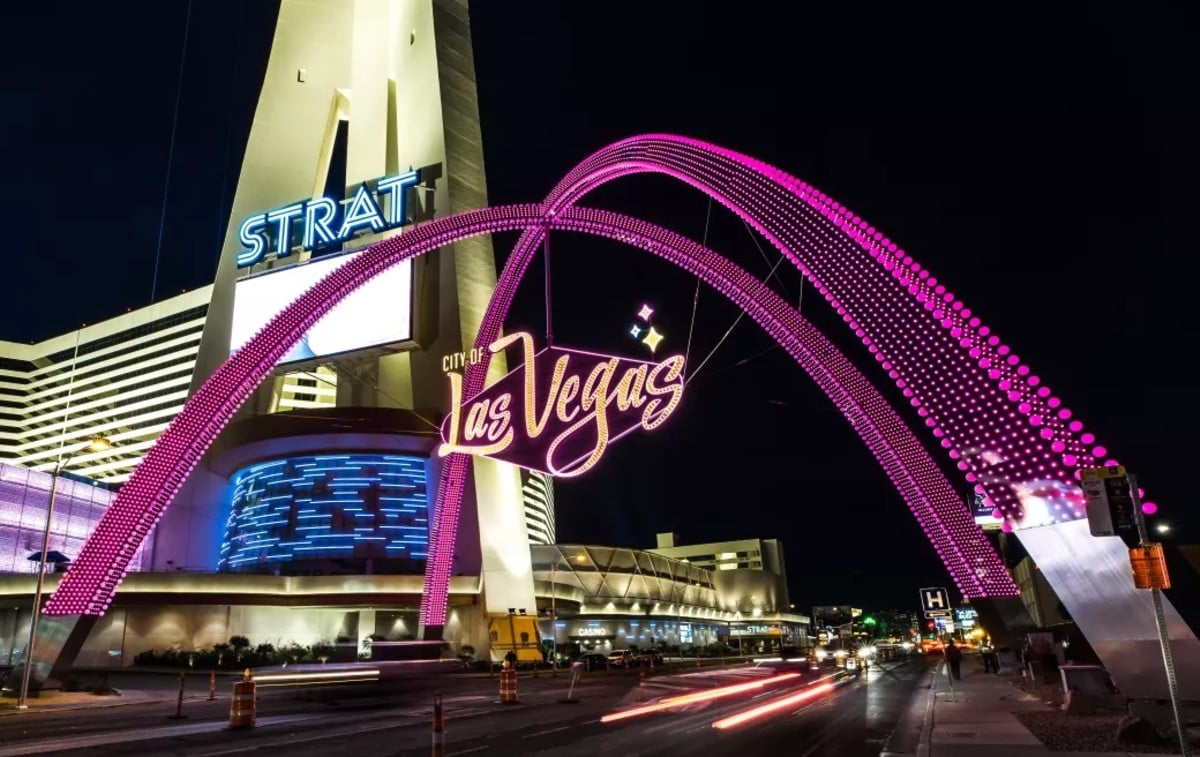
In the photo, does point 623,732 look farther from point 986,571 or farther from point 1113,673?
point 986,571

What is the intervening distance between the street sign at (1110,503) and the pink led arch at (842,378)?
114 inches

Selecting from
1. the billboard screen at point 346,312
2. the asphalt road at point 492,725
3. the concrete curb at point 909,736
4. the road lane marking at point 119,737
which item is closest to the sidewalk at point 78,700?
the asphalt road at point 492,725

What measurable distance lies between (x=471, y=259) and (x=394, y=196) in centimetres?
844

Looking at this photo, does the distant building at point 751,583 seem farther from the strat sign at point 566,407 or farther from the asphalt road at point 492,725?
the asphalt road at point 492,725

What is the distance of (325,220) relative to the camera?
60250 mm

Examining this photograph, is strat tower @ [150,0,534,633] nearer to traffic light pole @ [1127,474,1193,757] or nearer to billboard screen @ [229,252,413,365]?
billboard screen @ [229,252,413,365]

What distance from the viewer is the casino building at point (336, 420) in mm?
53156

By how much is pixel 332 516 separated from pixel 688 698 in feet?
130

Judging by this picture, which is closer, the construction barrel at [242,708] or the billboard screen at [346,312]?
the construction barrel at [242,708]

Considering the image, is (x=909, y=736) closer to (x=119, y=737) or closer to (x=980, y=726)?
(x=980, y=726)

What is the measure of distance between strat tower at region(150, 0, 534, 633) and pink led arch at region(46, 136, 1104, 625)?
18.0 metres

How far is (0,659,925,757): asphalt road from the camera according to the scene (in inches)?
533

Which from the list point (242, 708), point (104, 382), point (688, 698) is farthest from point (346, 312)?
point (104, 382)

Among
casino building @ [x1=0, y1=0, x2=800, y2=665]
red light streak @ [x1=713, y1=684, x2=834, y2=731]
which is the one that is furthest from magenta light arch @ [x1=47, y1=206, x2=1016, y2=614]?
casino building @ [x1=0, y1=0, x2=800, y2=665]
